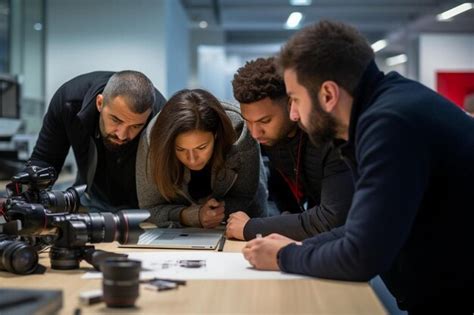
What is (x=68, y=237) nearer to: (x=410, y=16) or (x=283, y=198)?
(x=283, y=198)

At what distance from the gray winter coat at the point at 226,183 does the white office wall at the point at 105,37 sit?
156 inches

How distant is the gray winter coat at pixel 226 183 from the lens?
2.22 metres

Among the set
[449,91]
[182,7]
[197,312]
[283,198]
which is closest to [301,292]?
[197,312]

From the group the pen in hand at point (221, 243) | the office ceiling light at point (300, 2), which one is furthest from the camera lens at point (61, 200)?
the office ceiling light at point (300, 2)

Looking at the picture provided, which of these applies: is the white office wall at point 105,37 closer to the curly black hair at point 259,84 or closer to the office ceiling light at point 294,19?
the office ceiling light at point 294,19

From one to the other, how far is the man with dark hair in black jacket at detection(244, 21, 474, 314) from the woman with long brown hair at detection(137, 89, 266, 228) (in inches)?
23.0

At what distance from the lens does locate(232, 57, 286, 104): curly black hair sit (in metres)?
1.96

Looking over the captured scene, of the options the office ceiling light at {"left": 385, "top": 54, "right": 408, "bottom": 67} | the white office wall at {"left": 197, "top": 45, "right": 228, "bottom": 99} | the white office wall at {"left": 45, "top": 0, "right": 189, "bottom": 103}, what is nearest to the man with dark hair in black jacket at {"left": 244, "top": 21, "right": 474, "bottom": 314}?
the white office wall at {"left": 45, "top": 0, "right": 189, "bottom": 103}

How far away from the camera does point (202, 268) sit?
58.7 inches

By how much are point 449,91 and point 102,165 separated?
793 cm

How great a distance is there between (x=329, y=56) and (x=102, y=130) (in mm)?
1265

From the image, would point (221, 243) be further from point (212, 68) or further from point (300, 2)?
point (212, 68)

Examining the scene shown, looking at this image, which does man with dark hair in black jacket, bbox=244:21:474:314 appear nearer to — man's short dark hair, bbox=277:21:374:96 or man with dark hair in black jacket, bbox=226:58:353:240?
man's short dark hair, bbox=277:21:374:96

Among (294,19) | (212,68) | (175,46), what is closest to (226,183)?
(175,46)
